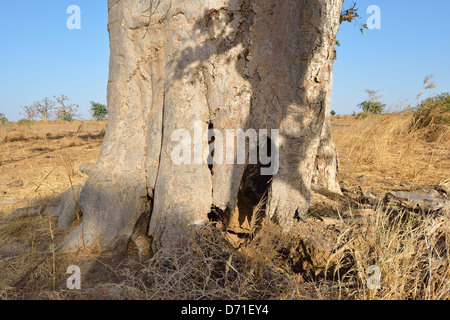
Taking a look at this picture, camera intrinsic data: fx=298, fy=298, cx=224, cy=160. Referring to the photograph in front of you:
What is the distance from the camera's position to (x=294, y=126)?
8.63 feet

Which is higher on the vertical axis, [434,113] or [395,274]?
[434,113]

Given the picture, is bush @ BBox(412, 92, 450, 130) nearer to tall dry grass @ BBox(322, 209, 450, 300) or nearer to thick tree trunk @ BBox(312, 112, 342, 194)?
thick tree trunk @ BBox(312, 112, 342, 194)

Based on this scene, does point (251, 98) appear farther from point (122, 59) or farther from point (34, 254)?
point (34, 254)

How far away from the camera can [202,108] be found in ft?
8.72

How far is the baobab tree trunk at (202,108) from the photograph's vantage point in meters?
2.54

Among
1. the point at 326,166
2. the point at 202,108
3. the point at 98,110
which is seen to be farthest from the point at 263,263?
the point at 98,110

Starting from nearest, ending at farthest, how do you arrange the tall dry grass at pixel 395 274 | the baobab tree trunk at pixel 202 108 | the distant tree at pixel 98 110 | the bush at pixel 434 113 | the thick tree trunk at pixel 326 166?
1. the tall dry grass at pixel 395 274
2. the baobab tree trunk at pixel 202 108
3. the thick tree trunk at pixel 326 166
4. the bush at pixel 434 113
5. the distant tree at pixel 98 110

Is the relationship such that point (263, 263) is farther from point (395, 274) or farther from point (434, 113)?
point (434, 113)

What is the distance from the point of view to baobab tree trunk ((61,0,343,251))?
2541 mm

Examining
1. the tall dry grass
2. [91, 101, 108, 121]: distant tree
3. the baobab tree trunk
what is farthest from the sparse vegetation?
[91, 101, 108, 121]: distant tree

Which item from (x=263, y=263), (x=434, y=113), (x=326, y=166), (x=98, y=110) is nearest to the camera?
(x=263, y=263)

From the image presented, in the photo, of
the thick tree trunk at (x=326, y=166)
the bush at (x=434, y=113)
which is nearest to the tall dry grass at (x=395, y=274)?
the thick tree trunk at (x=326, y=166)

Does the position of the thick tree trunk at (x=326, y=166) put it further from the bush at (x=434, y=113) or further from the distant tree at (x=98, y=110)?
the distant tree at (x=98, y=110)

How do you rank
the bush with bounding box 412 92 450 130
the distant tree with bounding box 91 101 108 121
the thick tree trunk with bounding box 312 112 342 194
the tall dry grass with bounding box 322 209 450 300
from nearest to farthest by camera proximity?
1. the tall dry grass with bounding box 322 209 450 300
2. the thick tree trunk with bounding box 312 112 342 194
3. the bush with bounding box 412 92 450 130
4. the distant tree with bounding box 91 101 108 121
